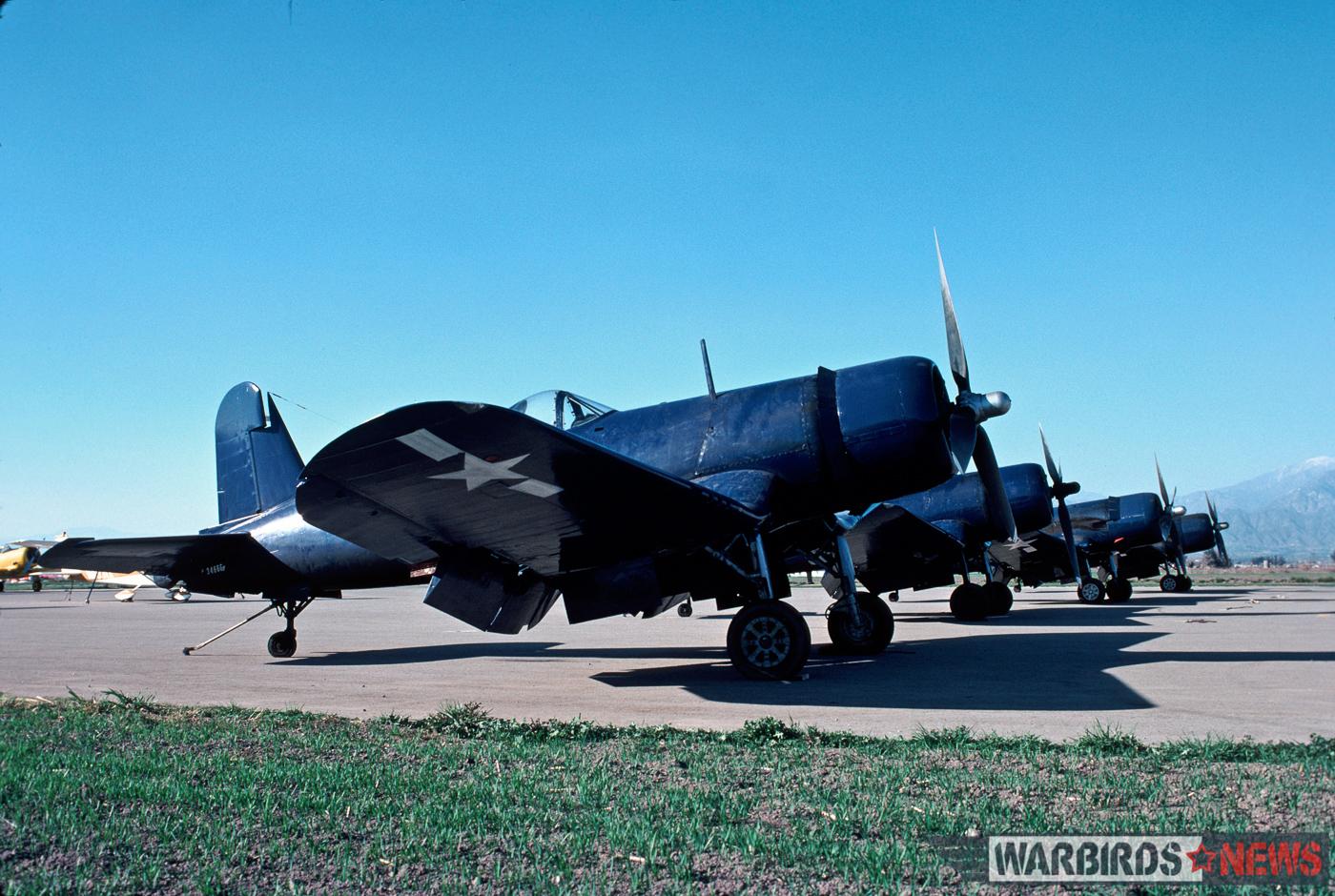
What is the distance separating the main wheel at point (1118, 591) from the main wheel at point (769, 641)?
2231 centimetres

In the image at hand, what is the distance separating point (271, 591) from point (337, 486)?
571 centimetres

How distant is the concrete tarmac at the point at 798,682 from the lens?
6.54 meters

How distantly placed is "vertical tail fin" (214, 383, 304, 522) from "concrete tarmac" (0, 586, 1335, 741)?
2278mm

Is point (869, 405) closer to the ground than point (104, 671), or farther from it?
farther from it

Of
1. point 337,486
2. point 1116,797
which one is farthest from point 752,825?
point 337,486

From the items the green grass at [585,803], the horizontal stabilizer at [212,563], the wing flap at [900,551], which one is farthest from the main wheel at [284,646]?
the wing flap at [900,551]

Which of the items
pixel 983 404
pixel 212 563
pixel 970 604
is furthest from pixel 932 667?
pixel 970 604

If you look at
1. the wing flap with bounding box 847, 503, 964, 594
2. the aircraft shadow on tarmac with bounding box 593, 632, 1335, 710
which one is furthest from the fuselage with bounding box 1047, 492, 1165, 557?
the aircraft shadow on tarmac with bounding box 593, 632, 1335, 710

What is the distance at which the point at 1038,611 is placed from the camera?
→ 2239 cm

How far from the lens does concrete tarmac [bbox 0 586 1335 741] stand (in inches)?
258

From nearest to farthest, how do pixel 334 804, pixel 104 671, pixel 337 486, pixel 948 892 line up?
pixel 948 892 → pixel 334 804 → pixel 337 486 → pixel 104 671

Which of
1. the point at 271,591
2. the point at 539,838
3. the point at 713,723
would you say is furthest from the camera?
the point at 271,591

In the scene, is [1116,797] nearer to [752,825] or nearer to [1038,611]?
[752,825]

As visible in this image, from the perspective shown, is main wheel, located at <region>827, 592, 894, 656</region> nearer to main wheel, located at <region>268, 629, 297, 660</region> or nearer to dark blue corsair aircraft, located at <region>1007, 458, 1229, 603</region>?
main wheel, located at <region>268, 629, 297, 660</region>
